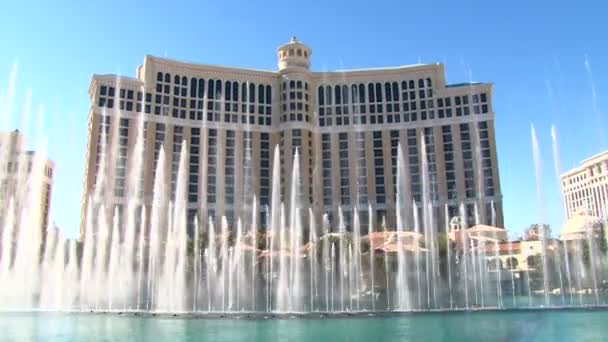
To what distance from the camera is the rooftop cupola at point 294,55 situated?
91.9 meters

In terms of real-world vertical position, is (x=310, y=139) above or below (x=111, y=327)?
above

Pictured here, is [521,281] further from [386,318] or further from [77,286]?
[77,286]

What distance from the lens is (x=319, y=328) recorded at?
25094 mm

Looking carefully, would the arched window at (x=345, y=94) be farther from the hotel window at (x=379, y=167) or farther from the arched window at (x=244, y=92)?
the arched window at (x=244, y=92)

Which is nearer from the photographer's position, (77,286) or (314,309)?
(314,309)

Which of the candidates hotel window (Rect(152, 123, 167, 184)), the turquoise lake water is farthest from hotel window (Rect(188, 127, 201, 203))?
the turquoise lake water

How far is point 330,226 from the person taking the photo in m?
85.5

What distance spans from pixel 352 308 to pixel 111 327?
64.3ft

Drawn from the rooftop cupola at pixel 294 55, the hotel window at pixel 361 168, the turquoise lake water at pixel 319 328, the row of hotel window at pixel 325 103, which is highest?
the rooftop cupola at pixel 294 55

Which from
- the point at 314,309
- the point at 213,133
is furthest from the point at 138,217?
the point at 314,309

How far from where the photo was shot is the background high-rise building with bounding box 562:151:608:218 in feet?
423

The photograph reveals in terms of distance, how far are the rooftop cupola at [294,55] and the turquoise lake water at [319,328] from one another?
214ft

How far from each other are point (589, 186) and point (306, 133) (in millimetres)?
85740

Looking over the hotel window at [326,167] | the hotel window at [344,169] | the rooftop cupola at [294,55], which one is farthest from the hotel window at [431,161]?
the rooftop cupola at [294,55]
